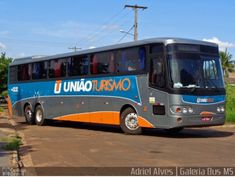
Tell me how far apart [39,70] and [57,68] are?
192cm

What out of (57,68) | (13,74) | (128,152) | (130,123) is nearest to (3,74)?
(13,74)

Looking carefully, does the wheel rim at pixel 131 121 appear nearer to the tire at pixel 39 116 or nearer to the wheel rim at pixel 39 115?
the tire at pixel 39 116

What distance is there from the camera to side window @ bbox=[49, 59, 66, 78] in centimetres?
2220

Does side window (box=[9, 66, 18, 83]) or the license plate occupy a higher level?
side window (box=[9, 66, 18, 83])

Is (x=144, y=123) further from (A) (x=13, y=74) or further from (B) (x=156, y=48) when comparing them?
(A) (x=13, y=74)

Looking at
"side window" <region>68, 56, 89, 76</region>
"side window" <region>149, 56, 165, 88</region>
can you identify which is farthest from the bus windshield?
"side window" <region>68, 56, 89, 76</region>

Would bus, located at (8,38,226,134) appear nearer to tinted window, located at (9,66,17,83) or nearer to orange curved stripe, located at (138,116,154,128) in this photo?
orange curved stripe, located at (138,116,154,128)

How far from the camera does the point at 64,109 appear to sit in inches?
878

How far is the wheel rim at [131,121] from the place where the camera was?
17.7 m

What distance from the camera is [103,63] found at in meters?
19.3

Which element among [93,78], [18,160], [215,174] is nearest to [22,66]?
[93,78]

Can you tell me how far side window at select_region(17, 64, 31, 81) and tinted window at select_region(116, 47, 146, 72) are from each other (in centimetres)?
819

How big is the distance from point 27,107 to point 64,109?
404 cm

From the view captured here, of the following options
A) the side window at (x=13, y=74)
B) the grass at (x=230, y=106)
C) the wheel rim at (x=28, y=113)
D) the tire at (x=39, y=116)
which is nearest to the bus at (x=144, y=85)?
the tire at (x=39, y=116)
